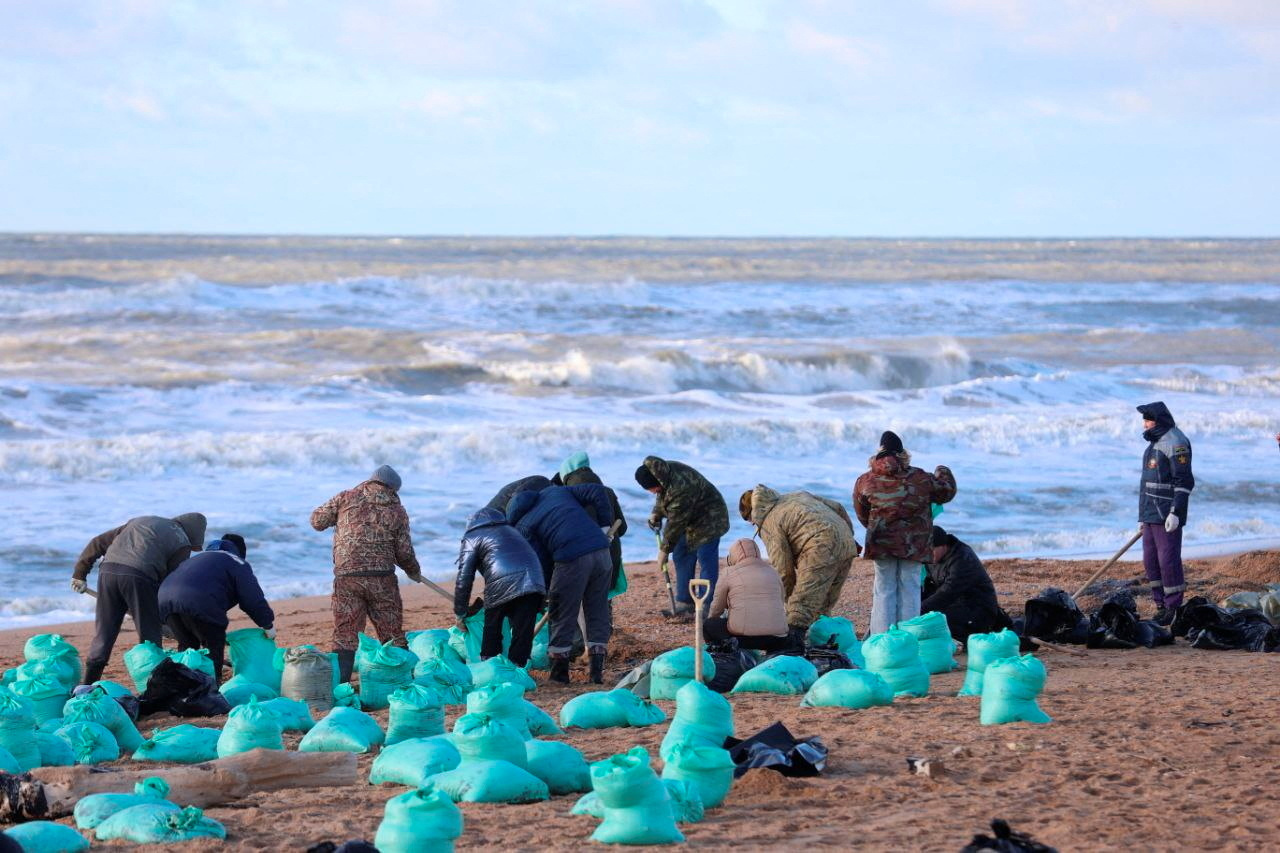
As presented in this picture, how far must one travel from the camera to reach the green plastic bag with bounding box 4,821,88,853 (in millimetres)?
4934

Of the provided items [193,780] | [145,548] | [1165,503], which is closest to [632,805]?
[193,780]

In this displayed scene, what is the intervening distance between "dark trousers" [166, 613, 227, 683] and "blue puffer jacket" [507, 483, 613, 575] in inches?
67.6

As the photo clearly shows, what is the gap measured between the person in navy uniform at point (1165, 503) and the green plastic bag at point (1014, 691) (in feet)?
12.2

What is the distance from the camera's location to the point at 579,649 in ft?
31.4

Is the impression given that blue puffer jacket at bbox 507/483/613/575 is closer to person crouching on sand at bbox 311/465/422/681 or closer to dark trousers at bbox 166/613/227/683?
person crouching on sand at bbox 311/465/422/681

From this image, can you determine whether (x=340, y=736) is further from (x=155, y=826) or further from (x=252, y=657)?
(x=252, y=657)

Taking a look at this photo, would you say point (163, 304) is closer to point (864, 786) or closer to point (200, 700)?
point (200, 700)

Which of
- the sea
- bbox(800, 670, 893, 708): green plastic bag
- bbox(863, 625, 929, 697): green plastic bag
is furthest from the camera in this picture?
the sea

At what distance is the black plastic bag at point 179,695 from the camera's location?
25.4 feet

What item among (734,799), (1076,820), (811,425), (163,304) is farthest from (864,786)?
(163,304)

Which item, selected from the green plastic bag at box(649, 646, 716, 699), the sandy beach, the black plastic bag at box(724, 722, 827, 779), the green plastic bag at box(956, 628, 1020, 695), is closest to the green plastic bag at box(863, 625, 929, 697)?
the sandy beach

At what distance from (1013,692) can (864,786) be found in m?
1.31

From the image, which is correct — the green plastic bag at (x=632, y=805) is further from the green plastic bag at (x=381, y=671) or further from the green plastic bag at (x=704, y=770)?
the green plastic bag at (x=381, y=671)

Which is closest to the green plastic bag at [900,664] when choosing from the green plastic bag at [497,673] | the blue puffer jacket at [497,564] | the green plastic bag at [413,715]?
the green plastic bag at [497,673]
